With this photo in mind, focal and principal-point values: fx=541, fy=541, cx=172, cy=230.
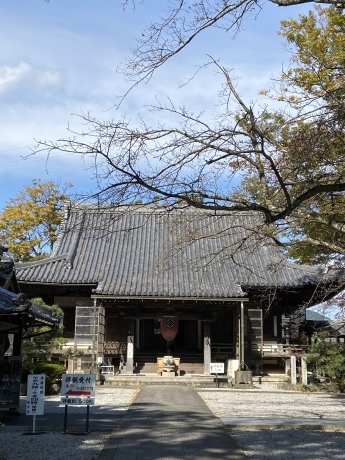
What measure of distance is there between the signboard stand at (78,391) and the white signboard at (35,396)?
40 centimetres

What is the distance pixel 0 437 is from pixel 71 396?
1.45 metres

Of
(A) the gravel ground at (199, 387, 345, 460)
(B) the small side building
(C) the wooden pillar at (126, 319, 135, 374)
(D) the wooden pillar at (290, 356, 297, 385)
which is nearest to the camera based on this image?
(A) the gravel ground at (199, 387, 345, 460)

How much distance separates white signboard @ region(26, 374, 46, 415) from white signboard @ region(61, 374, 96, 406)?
1.32 feet

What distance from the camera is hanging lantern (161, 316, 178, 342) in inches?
939

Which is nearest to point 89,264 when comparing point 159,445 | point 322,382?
point 322,382

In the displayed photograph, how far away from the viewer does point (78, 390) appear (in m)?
10.2

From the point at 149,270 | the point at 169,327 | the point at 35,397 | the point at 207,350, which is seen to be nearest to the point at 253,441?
the point at 35,397

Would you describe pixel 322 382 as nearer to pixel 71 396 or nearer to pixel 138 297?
pixel 138 297

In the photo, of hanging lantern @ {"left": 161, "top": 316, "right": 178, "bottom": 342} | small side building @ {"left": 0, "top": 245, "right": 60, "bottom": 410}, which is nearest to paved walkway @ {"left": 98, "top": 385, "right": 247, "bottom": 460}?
small side building @ {"left": 0, "top": 245, "right": 60, "bottom": 410}

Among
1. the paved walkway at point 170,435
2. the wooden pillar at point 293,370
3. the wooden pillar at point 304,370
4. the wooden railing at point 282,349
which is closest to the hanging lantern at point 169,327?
the wooden railing at point 282,349

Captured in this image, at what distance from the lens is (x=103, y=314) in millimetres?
23500

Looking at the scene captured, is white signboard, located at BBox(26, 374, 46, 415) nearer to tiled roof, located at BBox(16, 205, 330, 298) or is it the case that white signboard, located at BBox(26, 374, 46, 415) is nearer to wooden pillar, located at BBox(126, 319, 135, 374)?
tiled roof, located at BBox(16, 205, 330, 298)

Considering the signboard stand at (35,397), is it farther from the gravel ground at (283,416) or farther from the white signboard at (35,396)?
the gravel ground at (283,416)

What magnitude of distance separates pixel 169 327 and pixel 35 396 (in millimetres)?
14279
